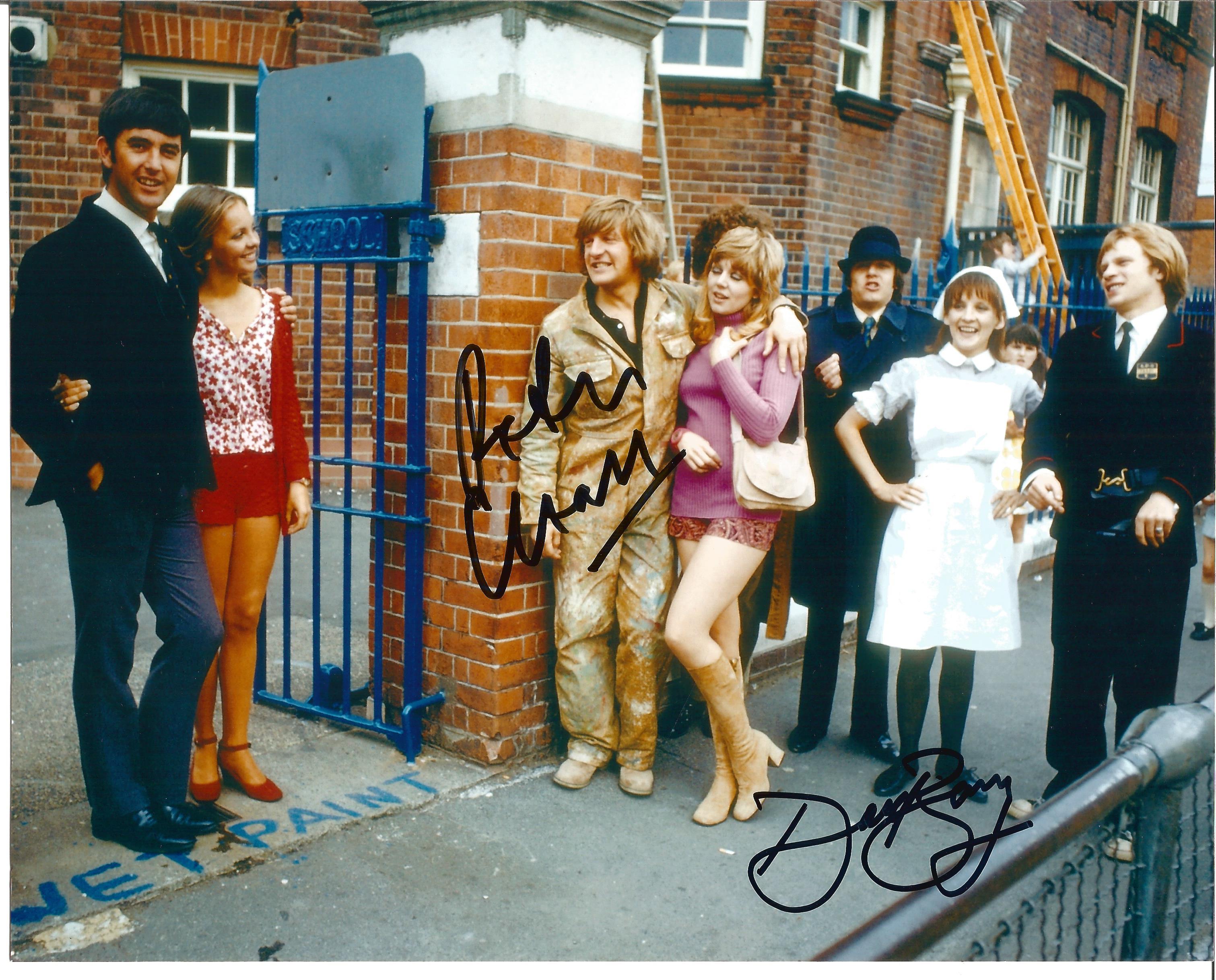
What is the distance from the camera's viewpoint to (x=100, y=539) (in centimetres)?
284

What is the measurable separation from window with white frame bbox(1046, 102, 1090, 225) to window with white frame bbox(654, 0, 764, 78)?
480 cm

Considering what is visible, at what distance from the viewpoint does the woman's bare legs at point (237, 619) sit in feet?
10.6

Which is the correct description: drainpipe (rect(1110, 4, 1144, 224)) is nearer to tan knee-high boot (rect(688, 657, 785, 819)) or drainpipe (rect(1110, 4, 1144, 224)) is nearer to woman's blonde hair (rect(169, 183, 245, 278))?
tan knee-high boot (rect(688, 657, 785, 819))

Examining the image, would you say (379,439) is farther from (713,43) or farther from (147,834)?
(713,43)

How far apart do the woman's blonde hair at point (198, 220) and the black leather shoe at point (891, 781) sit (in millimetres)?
2807

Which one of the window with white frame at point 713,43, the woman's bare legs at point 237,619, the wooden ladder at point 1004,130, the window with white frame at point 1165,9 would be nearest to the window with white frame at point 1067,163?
the window with white frame at point 1165,9

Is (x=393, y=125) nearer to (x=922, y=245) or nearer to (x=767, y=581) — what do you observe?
(x=767, y=581)

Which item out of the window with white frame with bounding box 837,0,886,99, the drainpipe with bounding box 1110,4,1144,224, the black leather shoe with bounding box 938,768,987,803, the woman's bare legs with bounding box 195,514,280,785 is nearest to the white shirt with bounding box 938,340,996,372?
the black leather shoe with bounding box 938,768,987,803

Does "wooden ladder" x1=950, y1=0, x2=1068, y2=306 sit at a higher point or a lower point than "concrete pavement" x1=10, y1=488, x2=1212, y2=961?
higher

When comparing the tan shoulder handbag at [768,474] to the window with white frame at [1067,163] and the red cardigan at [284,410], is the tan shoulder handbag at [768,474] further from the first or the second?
the window with white frame at [1067,163]

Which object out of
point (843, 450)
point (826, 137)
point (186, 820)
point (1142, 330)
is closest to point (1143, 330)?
point (1142, 330)

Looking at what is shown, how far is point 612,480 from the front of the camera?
351 cm
